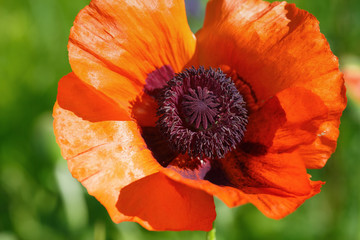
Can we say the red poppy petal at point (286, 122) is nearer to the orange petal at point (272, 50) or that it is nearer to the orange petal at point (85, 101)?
the orange petal at point (272, 50)

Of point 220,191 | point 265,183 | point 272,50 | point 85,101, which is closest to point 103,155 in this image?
point 85,101

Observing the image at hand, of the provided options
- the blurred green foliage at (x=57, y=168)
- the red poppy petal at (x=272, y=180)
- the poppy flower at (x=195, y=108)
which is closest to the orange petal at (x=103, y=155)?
the poppy flower at (x=195, y=108)

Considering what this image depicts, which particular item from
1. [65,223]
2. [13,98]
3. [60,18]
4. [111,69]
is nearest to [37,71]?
[13,98]

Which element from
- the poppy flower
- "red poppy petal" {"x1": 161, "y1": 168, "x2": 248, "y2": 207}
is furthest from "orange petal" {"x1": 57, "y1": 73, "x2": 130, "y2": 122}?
"red poppy petal" {"x1": 161, "y1": 168, "x2": 248, "y2": 207}

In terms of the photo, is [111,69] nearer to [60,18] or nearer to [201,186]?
[201,186]

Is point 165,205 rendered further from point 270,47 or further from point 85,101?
point 270,47

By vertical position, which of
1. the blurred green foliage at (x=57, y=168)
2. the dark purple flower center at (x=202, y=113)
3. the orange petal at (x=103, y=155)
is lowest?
the blurred green foliage at (x=57, y=168)
